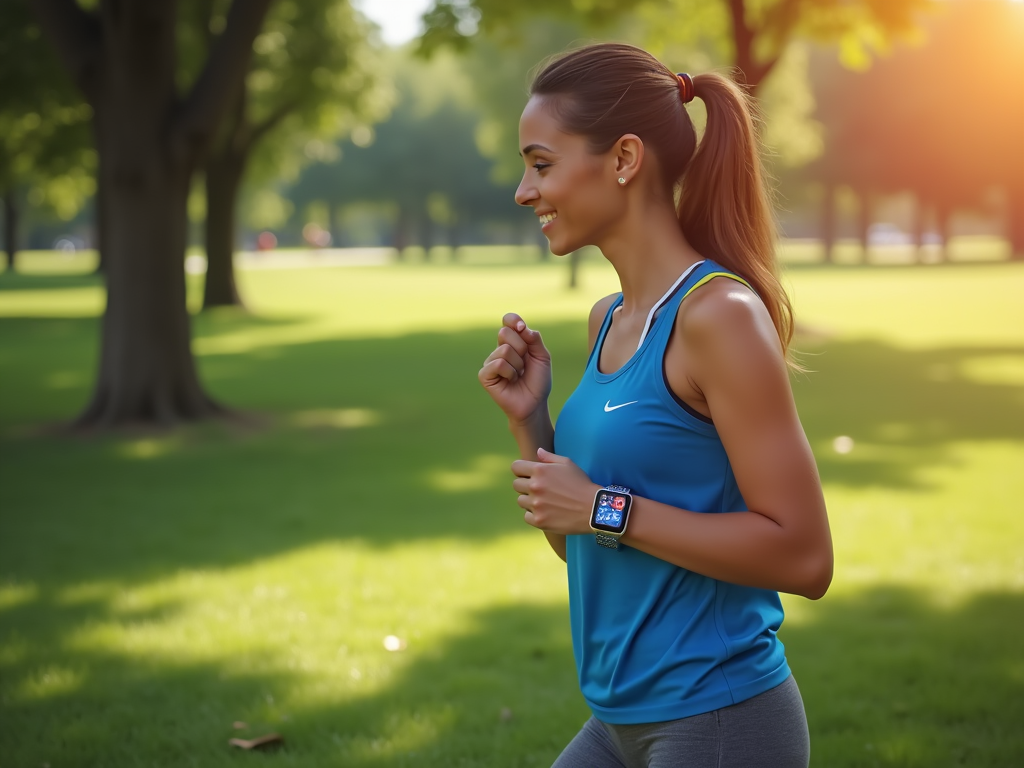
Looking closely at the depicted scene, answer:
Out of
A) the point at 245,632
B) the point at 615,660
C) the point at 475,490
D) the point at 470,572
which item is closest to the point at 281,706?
the point at 245,632

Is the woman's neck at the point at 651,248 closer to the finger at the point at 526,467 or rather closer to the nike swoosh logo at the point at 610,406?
the nike swoosh logo at the point at 610,406

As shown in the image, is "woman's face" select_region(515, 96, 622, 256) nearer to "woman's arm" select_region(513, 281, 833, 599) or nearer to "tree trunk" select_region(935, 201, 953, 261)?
"woman's arm" select_region(513, 281, 833, 599)

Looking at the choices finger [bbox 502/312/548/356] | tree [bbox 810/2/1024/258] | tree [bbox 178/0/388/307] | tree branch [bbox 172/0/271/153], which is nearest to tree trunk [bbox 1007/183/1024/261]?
tree [bbox 810/2/1024/258]

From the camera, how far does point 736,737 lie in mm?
2068

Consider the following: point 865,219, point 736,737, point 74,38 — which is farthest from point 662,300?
point 865,219

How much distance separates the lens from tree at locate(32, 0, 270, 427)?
38.0 ft

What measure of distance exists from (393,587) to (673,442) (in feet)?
15.7

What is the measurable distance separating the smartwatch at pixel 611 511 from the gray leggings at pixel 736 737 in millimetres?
380

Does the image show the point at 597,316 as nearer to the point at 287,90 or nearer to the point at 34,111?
the point at 34,111

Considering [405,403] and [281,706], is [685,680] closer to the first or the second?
[281,706]

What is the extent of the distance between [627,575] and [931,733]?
2.95m

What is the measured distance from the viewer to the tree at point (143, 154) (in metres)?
11.6

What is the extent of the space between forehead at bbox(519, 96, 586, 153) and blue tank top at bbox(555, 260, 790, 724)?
0.36 meters

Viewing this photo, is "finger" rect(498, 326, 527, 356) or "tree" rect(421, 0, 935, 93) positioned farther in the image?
"tree" rect(421, 0, 935, 93)
